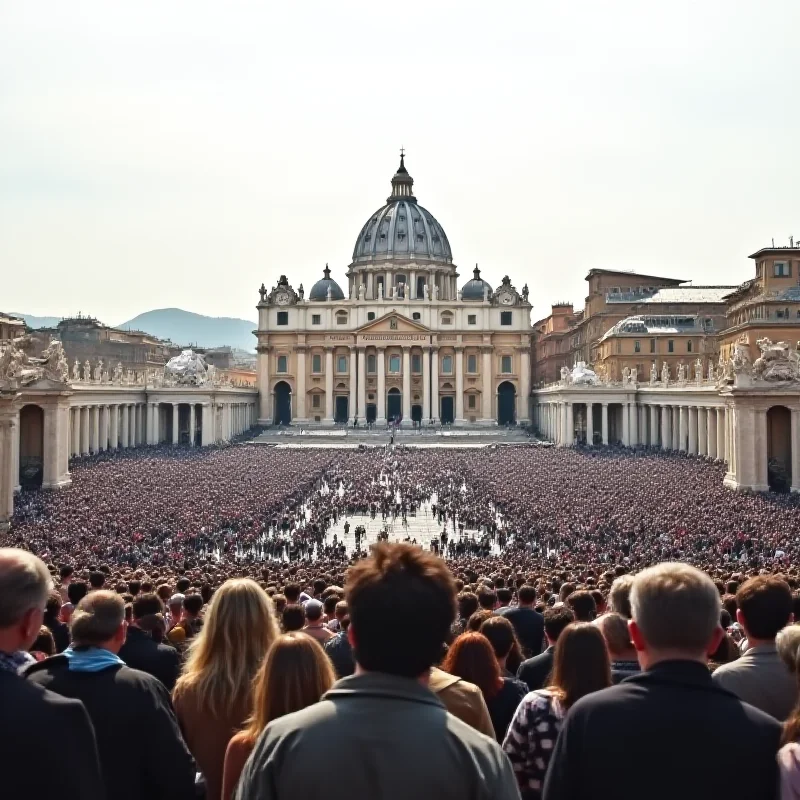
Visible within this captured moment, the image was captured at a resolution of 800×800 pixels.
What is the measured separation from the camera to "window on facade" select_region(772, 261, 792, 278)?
82.0 meters

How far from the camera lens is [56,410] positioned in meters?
54.3


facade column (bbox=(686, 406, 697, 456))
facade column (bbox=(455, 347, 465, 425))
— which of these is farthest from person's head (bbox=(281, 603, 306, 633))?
facade column (bbox=(455, 347, 465, 425))

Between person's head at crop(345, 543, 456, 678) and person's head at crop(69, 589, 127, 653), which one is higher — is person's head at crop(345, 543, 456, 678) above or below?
above

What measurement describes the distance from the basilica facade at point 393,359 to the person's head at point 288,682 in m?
107

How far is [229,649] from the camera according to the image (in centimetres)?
630

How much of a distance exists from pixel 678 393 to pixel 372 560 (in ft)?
243

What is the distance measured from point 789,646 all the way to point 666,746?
209 centimetres

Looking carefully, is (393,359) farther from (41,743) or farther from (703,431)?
(41,743)

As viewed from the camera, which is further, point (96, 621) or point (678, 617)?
point (96, 621)

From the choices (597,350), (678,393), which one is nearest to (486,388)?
(597,350)

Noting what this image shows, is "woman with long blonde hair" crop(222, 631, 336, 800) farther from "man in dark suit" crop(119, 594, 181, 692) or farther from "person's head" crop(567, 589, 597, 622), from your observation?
"person's head" crop(567, 589, 597, 622)

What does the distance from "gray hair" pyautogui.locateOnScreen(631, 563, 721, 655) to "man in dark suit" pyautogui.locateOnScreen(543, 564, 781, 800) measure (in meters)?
0.10

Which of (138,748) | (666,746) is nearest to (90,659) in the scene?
(138,748)

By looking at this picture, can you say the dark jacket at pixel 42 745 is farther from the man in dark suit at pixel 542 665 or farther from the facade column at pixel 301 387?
the facade column at pixel 301 387
